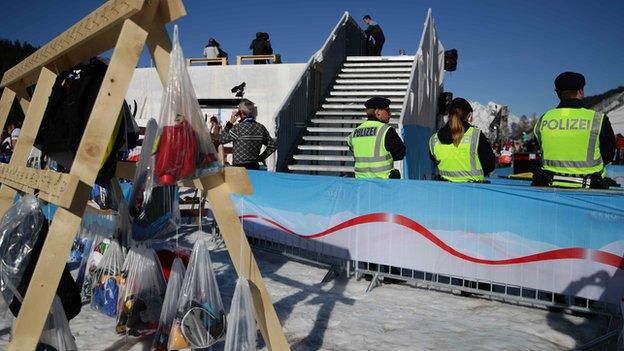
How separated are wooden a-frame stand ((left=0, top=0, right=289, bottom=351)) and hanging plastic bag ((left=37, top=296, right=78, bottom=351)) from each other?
421 millimetres

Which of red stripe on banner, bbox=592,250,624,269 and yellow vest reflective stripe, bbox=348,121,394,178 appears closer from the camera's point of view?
red stripe on banner, bbox=592,250,624,269

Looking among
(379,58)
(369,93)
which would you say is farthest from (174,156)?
(379,58)

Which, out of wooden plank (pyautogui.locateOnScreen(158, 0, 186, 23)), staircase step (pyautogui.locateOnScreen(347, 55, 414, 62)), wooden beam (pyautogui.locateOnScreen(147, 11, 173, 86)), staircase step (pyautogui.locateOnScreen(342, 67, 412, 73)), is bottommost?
wooden beam (pyautogui.locateOnScreen(147, 11, 173, 86))

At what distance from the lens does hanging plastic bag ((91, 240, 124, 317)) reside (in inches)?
125

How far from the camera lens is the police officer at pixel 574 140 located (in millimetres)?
3857

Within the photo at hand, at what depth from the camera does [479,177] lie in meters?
4.73

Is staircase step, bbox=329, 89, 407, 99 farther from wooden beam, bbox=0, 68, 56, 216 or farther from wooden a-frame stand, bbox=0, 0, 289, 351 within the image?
wooden a-frame stand, bbox=0, 0, 289, 351

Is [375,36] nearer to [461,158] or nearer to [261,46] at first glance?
[261,46]

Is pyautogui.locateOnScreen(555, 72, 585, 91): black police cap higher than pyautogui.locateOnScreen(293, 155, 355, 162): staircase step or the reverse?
higher

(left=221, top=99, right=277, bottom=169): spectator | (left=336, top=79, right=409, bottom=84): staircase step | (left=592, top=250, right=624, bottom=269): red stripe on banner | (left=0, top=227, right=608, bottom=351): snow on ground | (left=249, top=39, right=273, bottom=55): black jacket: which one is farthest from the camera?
(left=249, top=39, right=273, bottom=55): black jacket

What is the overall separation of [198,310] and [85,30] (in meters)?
1.63

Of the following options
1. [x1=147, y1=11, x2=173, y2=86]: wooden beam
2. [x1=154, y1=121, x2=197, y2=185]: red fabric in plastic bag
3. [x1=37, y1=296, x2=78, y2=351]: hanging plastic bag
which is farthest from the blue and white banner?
[x1=37, y1=296, x2=78, y2=351]: hanging plastic bag

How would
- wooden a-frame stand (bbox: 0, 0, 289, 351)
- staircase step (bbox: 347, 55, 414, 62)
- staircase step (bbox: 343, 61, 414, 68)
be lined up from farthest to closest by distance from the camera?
staircase step (bbox: 347, 55, 414, 62) < staircase step (bbox: 343, 61, 414, 68) < wooden a-frame stand (bbox: 0, 0, 289, 351)

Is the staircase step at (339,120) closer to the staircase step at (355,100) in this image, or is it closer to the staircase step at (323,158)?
the staircase step at (355,100)
